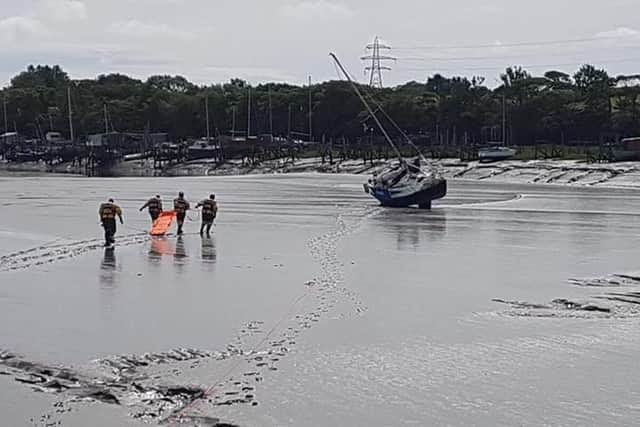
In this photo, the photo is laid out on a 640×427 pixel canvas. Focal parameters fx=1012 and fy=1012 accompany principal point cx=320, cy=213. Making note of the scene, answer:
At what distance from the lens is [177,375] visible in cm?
1226

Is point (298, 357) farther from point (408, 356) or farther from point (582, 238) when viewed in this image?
point (582, 238)

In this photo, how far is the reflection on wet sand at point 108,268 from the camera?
20044 mm

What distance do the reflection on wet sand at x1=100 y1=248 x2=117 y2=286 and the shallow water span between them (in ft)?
0.22

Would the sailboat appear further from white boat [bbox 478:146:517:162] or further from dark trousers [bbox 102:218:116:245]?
white boat [bbox 478:146:517:162]

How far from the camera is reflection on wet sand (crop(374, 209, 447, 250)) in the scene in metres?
29.2

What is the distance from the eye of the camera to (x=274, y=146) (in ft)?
343

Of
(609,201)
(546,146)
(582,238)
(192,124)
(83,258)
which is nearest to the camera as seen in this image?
(83,258)

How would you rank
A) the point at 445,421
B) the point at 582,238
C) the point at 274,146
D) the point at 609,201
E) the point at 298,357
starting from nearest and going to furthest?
the point at 445,421, the point at 298,357, the point at 582,238, the point at 609,201, the point at 274,146

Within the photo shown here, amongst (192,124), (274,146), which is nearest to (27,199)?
(274,146)

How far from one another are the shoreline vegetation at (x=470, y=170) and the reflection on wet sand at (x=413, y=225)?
80.7 ft

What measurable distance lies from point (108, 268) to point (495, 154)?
59.8 metres

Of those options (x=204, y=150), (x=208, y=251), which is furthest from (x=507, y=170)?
(x=208, y=251)

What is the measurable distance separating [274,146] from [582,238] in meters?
76.6

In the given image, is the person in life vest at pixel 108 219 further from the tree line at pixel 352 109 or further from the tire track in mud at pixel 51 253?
the tree line at pixel 352 109
